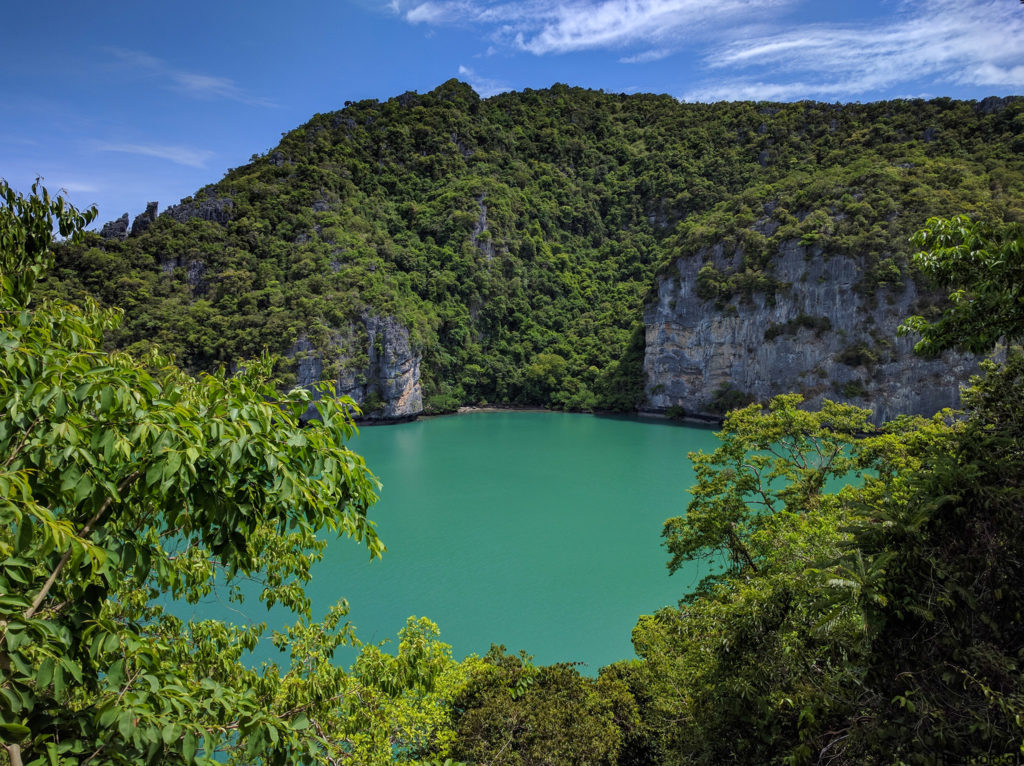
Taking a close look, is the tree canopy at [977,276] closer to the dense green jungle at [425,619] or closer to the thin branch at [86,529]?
the dense green jungle at [425,619]

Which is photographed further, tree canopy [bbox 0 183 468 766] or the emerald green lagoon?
the emerald green lagoon

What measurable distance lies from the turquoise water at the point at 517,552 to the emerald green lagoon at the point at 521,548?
0.04m

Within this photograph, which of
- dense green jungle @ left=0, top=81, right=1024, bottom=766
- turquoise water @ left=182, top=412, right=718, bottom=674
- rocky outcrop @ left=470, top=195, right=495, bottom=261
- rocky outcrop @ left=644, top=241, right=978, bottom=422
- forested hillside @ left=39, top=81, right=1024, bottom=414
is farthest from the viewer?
rocky outcrop @ left=470, top=195, right=495, bottom=261

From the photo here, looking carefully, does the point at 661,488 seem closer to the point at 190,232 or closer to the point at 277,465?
the point at 277,465

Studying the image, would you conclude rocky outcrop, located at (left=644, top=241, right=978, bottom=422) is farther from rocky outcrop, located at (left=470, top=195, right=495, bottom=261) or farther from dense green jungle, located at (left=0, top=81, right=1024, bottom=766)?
dense green jungle, located at (left=0, top=81, right=1024, bottom=766)

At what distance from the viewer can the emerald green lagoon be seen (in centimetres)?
1096

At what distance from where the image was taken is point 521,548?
15086 millimetres

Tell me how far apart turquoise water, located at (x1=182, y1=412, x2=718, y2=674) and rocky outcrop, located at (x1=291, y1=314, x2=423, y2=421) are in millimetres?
8212

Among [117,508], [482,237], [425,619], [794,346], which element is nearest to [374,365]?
[482,237]

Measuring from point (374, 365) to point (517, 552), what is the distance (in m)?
24.0

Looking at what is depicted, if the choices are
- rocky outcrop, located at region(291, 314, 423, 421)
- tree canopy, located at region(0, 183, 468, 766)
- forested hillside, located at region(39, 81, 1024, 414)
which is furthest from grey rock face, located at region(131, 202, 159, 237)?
tree canopy, located at region(0, 183, 468, 766)

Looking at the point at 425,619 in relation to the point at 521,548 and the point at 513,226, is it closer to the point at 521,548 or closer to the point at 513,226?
the point at 521,548

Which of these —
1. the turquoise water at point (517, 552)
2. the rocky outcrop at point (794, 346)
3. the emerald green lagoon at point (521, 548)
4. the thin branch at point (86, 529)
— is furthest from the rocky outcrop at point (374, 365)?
the thin branch at point (86, 529)

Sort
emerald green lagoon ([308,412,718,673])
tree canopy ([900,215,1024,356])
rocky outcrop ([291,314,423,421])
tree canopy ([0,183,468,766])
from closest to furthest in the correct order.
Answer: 1. tree canopy ([0,183,468,766])
2. tree canopy ([900,215,1024,356])
3. emerald green lagoon ([308,412,718,673])
4. rocky outcrop ([291,314,423,421])
